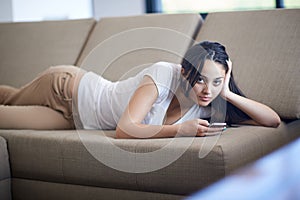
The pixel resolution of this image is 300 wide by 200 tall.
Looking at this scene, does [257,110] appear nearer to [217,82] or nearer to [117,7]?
[217,82]

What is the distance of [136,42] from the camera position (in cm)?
275

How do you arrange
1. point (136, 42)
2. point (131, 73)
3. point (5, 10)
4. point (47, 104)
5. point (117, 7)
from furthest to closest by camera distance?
point (117, 7), point (5, 10), point (136, 42), point (131, 73), point (47, 104)

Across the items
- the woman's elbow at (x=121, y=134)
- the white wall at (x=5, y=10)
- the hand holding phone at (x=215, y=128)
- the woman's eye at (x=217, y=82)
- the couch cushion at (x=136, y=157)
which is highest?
the white wall at (x=5, y=10)

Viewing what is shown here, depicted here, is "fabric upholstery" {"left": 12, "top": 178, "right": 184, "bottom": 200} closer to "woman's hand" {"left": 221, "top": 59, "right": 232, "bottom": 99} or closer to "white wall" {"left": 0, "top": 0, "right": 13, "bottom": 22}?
"woman's hand" {"left": 221, "top": 59, "right": 232, "bottom": 99}

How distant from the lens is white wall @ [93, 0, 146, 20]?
4.91m

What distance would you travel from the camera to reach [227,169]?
168 cm

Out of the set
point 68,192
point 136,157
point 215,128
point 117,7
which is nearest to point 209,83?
point 215,128

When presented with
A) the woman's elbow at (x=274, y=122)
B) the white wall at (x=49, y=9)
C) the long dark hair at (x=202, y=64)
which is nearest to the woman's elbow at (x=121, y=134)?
the long dark hair at (x=202, y=64)

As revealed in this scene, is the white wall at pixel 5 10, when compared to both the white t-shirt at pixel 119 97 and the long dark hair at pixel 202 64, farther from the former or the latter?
→ the long dark hair at pixel 202 64

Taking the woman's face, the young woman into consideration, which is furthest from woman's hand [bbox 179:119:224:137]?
the woman's face

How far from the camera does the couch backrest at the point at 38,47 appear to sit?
2977 millimetres

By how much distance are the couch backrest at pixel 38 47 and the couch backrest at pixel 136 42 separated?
0.35ft

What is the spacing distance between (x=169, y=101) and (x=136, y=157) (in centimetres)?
34

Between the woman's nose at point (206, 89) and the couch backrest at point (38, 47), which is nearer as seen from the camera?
the woman's nose at point (206, 89)
